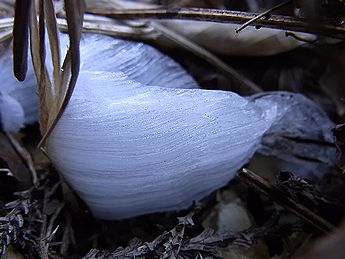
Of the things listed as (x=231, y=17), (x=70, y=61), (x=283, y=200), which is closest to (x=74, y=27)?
(x=70, y=61)

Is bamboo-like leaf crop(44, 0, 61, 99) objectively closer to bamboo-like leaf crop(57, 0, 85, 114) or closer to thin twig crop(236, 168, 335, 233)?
bamboo-like leaf crop(57, 0, 85, 114)

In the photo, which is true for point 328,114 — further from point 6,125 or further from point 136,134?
point 6,125

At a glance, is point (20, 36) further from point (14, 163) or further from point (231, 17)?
point (231, 17)

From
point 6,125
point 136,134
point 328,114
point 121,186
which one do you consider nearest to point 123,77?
point 136,134

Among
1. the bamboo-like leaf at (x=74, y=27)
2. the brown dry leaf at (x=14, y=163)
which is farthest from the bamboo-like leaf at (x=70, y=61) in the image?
the brown dry leaf at (x=14, y=163)

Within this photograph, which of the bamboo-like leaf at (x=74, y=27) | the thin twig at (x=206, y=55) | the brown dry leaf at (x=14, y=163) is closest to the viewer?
the bamboo-like leaf at (x=74, y=27)

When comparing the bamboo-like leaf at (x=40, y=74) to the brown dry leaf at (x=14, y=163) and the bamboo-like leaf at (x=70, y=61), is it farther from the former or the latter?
the brown dry leaf at (x=14, y=163)
